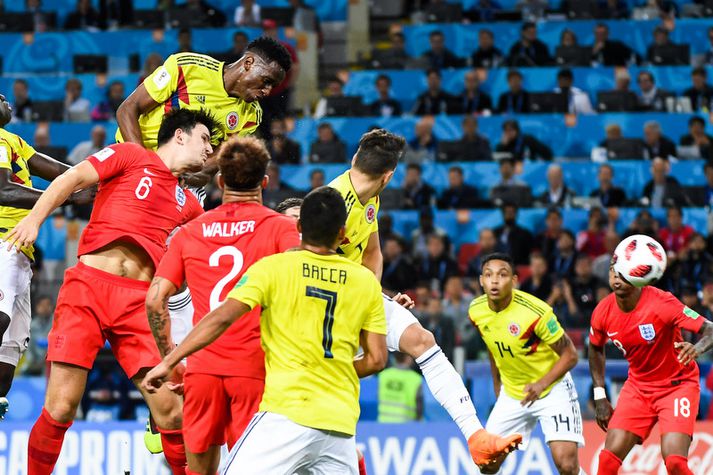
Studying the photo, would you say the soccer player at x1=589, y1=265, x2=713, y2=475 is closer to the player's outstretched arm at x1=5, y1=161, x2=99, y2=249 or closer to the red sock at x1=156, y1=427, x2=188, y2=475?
the red sock at x1=156, y1=427, x2=188, y2=475

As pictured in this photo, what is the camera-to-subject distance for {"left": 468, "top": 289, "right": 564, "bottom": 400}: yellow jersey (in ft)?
33.3

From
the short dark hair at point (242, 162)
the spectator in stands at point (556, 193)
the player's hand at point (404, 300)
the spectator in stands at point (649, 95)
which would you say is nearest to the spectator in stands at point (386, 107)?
the spectator in stands at point (556, 193)

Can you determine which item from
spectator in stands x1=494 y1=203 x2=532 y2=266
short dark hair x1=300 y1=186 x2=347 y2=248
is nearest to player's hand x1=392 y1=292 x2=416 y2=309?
short dark hair x1=300 y1=186 x2=347 y2=248

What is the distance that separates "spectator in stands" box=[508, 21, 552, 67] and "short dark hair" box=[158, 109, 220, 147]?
11.9m

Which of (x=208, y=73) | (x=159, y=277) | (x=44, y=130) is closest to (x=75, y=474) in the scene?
(x=208, y=73)

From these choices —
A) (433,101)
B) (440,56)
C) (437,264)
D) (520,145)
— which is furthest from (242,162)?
(440,56)

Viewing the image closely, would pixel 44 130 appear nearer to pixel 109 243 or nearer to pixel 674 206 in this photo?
pixel 674 206

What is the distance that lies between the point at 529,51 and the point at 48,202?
43.3 feet

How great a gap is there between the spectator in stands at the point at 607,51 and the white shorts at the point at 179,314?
468 inches

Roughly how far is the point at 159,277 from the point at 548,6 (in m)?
14.9

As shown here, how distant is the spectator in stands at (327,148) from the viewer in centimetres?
1711

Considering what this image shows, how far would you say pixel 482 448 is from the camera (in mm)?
6754

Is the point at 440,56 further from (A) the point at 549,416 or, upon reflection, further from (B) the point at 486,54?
(A) the point at 549,416

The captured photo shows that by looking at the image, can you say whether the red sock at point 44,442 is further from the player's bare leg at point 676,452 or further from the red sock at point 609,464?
the player's bare leg at point 676,452
